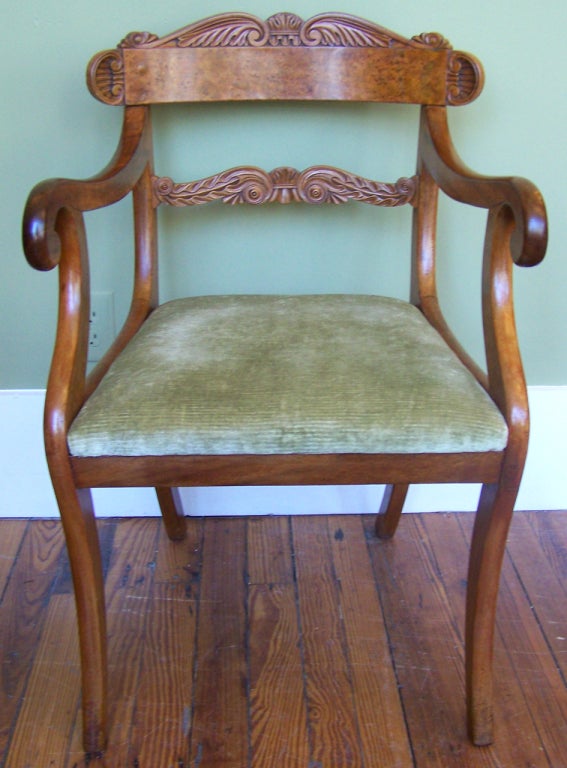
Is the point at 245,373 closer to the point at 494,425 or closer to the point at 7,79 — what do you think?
the point at 494,425

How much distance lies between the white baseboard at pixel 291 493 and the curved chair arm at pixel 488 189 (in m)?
0.56

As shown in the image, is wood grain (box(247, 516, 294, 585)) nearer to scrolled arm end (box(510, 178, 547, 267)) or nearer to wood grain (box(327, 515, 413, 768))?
wood grain (box(327, 515, 413, 768))

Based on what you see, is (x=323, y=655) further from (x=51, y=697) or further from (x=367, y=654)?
(x=51, y=697)

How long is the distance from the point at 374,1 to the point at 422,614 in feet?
3.30

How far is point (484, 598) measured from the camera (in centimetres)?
104

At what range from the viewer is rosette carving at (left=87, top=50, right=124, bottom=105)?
1.21 m

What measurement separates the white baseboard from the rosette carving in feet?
2.05

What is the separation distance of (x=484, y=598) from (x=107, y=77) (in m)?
0.92

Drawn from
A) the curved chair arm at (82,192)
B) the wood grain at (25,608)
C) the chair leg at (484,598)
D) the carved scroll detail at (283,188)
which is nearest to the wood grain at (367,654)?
the chair leg at (484,598)

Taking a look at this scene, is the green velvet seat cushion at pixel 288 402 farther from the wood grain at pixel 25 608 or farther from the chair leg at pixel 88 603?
the wood grain at pixel 25 608

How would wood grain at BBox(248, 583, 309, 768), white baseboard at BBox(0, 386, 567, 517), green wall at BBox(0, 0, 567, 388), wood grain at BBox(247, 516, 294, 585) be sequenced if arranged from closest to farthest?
wood grain at BBox(248, 583, 309, 768) → green wall at BBox(0, 0, 567, 388) → wood grain at BBox(247, 516, 294, 585) → white baseboard at BBox(0, 386, 567, 517)

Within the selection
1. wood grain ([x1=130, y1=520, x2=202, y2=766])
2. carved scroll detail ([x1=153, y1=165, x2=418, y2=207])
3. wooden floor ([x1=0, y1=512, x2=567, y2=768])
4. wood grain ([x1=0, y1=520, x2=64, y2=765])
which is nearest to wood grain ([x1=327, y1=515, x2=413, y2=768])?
wooden floor ([x1=0, y1=512, x2=567, y2=768])

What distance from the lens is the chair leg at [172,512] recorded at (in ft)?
4.73

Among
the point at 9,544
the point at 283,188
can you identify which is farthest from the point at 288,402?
the point at 9,544
